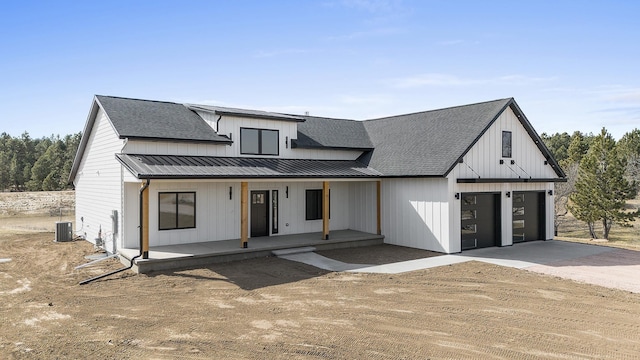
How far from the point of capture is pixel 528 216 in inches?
668

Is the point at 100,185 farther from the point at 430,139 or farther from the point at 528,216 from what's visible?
the point at 528,216

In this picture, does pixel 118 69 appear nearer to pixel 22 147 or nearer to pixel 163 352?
pixel 163 352

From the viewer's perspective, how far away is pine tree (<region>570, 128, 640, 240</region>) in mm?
29797

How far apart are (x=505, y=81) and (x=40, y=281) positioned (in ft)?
68.7

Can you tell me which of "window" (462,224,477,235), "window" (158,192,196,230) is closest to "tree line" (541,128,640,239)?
"window" (462,224,477,235)

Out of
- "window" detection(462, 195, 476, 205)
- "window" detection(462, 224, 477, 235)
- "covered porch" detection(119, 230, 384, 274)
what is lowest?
"covered porch" detection(119, 230, 384, 274)

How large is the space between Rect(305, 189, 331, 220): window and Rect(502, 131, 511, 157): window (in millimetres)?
7478

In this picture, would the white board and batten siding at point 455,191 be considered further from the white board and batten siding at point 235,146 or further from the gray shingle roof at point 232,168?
the white board and batten siding at point 235,146

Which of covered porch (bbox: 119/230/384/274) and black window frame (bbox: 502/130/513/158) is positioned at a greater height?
black window frame (bbox: 502/130/513/158)

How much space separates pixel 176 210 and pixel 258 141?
407cm

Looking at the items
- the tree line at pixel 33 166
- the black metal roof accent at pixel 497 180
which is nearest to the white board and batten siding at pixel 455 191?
the black metal roof accent at pixel 497 180

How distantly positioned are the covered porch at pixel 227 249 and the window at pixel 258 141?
3350 millimetres

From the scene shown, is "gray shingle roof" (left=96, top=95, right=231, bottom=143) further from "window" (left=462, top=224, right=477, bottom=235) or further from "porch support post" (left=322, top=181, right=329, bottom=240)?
"window" (left=462, top=224, right=477, bottom=235)

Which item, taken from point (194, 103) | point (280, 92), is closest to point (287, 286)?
point (194, 103)
